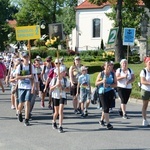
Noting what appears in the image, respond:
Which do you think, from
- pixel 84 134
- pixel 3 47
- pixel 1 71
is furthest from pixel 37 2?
pixel 84 134

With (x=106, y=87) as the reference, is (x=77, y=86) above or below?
below

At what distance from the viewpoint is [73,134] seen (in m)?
9.86

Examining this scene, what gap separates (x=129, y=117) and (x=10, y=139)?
445 cm

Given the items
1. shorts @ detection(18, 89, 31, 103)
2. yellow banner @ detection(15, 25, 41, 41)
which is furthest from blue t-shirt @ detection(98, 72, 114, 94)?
yellow banner @ detection(15, 25, 41, 41)

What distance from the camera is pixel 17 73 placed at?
36.6 ft

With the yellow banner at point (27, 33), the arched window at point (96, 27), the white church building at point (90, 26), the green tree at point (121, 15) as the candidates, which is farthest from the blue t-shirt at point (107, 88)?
the arched window at point (96, 27)

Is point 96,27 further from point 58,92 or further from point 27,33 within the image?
point 58,92

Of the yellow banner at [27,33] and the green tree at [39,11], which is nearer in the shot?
the yellow banner at [27,33]

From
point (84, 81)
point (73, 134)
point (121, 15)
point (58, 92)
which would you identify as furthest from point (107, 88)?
point (121, 15)

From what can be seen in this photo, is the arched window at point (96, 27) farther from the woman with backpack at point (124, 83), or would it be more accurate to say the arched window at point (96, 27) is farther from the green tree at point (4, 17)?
the woman with backpack at point (124, 83)

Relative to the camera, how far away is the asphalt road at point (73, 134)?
868cm

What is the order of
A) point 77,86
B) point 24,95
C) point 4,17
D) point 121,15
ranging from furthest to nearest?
point 4,17, point 121,15, point 77,86, point 24,95

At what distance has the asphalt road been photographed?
8.68m

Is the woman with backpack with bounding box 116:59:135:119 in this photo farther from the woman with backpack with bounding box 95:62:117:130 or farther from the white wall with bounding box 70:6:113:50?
the white wall with bounding box 70:6:113:50
